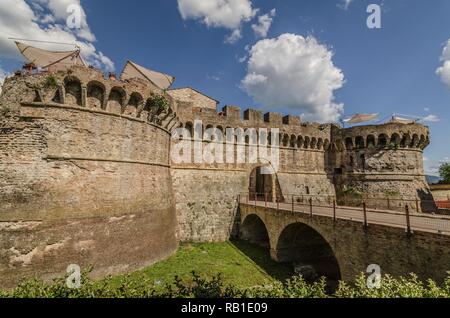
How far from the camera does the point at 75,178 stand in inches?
459

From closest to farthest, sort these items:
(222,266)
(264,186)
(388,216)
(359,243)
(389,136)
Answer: (359,243), (388,216), (222,266), (389,136), (264,186)

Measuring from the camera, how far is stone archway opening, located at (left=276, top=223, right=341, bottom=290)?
1388cm

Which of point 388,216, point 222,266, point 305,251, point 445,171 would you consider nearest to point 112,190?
point 222,266

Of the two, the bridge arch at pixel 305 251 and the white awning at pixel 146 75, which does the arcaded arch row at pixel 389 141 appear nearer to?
the bridge arch at pixel 305 251

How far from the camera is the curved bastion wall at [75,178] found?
10359 millimetres

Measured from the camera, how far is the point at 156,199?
1496 cm

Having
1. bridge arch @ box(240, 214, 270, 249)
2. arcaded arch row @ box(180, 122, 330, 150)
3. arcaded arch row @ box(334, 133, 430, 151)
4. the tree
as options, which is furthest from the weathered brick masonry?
the tree

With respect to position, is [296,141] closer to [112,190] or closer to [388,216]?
[388,216]

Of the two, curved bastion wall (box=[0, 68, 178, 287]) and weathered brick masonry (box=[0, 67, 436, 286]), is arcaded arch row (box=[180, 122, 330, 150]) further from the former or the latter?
curved bastion wall (box=[0, 68, 178, 287])

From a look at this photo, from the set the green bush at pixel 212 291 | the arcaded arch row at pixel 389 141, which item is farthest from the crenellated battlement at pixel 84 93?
the arcaded arch row at pixel 389 141

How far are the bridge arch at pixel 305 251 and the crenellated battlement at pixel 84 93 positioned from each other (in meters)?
11.3

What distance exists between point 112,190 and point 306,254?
12703 mm
